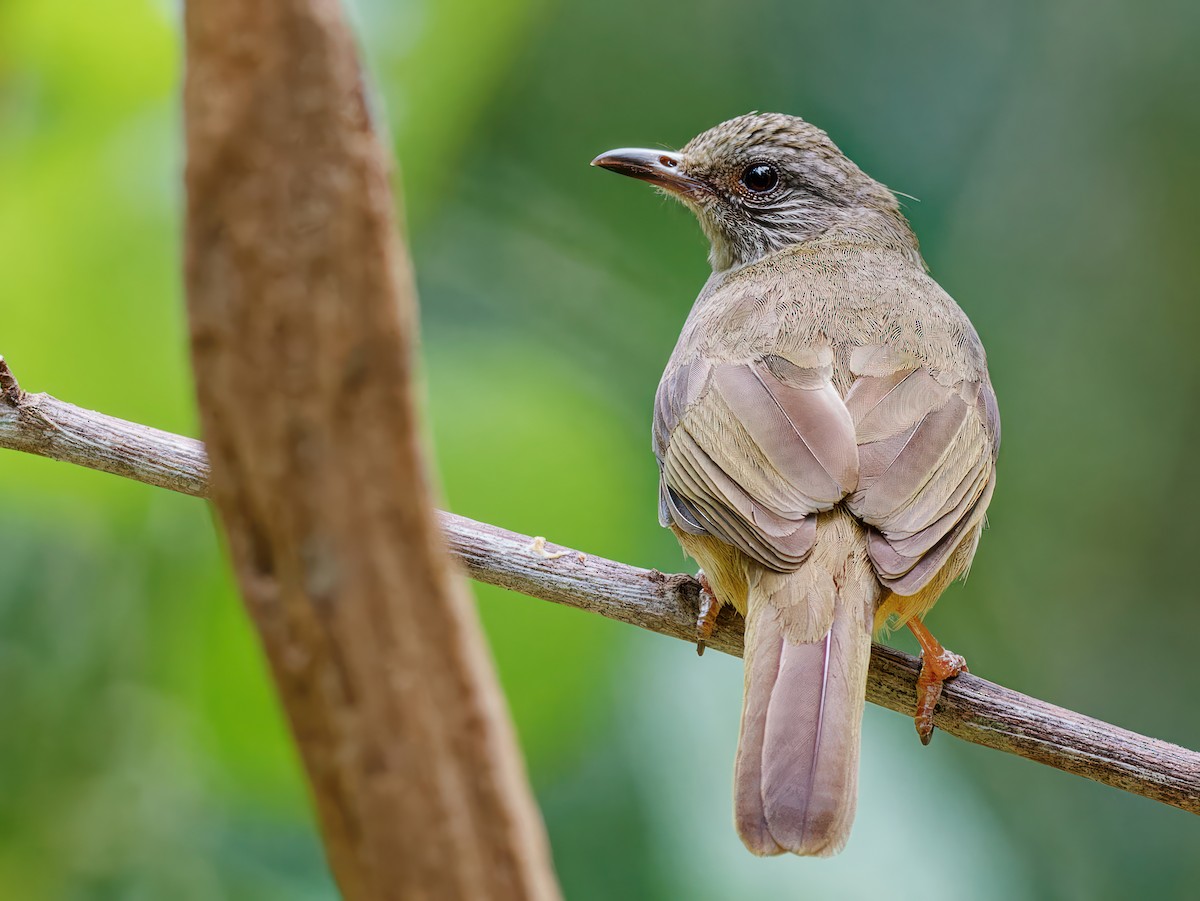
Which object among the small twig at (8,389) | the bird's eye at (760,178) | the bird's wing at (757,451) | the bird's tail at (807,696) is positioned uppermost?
the bird's eye at (760,178)

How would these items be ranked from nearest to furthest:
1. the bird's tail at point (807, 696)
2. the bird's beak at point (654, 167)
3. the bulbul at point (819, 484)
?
the bird's tail at point (807, 696)
the bulbul at point (819, 484)
the bird's beak at point (654, 167)

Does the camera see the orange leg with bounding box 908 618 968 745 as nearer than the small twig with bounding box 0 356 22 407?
No

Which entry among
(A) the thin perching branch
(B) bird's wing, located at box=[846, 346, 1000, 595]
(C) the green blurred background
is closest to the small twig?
(A) the thin perching branch

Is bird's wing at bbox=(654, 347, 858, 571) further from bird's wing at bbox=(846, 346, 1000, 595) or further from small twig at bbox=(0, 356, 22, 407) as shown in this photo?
small twig at bbox=(0, 356, 22, 407)

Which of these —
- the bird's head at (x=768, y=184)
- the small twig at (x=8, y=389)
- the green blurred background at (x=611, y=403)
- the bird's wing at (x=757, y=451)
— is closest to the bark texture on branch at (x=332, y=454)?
the bird's wing at (x=757, y=451)

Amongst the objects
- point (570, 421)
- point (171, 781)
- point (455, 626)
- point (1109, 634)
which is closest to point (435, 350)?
point (570, 421)

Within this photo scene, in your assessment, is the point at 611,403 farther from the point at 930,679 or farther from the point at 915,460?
the point at 930,679

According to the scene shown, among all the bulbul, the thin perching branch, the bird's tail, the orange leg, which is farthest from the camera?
the orange leg

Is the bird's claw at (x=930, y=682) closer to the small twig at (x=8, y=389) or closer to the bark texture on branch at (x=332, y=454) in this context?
the bark texture on branch at (x=332, y=454)

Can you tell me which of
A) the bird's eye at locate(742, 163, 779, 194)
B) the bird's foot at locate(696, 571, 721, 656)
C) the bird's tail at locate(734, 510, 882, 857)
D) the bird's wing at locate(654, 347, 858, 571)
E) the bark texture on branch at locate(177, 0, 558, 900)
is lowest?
the bark texture on branch at locate(177, 0, 558, 900)
